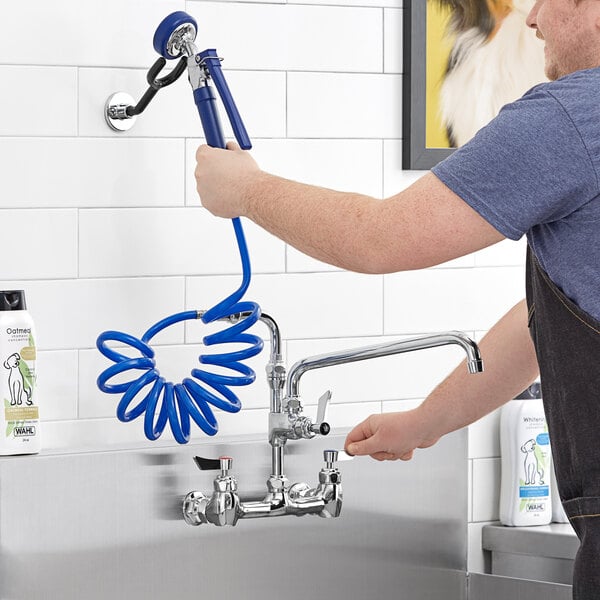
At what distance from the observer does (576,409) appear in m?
1.31

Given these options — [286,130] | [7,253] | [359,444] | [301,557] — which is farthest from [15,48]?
[301,557]

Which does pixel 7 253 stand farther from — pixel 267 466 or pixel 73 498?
pixel 267 466

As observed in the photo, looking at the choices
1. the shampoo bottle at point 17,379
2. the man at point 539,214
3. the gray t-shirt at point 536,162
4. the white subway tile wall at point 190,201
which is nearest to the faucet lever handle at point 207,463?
the white subway tile wall at point 190,201

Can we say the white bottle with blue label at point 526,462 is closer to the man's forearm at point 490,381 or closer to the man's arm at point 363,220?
the man's forearm at point 490,381

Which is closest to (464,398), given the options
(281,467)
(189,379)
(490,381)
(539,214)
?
(490,381)

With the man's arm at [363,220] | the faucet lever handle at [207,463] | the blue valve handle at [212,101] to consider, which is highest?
the blue valve handle at [212,101]

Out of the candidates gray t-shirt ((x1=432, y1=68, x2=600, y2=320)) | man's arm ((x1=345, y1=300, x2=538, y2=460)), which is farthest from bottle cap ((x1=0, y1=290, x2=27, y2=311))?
gray t-shirt ((x1=432, y1=68, x2=600, y2=320))

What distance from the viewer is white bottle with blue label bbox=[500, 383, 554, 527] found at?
1989 millimetres

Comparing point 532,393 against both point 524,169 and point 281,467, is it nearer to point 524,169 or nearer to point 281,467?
point 281,467

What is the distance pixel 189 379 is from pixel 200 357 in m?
0.04

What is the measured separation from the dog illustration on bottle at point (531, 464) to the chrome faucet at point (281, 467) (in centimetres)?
42

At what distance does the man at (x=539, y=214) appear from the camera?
1163mm

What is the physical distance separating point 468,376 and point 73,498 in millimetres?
560

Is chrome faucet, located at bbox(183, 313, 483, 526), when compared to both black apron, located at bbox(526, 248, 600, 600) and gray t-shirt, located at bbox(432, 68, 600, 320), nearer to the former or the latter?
black apron, located at bbox(526, 248, 600, 600)
